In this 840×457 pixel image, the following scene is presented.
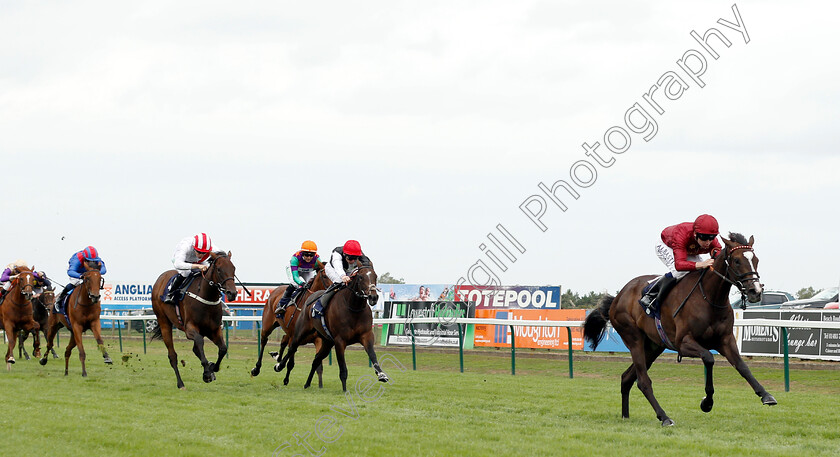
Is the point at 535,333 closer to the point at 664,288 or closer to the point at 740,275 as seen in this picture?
the point at 664,288

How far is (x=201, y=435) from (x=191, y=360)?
40.7 ft

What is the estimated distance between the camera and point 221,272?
38.1 ft

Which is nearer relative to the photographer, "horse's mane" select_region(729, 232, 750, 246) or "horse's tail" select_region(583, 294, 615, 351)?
"horse's mane" select_region(729, 232, 750, 246)

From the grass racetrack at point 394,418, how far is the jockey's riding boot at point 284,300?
103 centimetres

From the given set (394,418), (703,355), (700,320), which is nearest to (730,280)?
(700,320)

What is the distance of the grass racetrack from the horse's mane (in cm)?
162

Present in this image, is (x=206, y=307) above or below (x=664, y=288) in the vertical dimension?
below

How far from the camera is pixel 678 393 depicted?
38.2ft

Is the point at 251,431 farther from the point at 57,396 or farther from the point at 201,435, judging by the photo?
the point at 57,396

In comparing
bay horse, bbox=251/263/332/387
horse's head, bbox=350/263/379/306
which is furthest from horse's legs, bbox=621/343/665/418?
bay horse, bbox=251/263/332/387

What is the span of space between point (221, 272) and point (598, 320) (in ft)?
15.7

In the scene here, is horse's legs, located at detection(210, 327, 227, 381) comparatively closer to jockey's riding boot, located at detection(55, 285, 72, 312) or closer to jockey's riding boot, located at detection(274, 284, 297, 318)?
jockey's riding boot, located at detection(274, 284, 297, 318)

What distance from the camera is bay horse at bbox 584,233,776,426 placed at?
25.0 ft

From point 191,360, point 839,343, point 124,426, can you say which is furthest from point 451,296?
point 124,426
